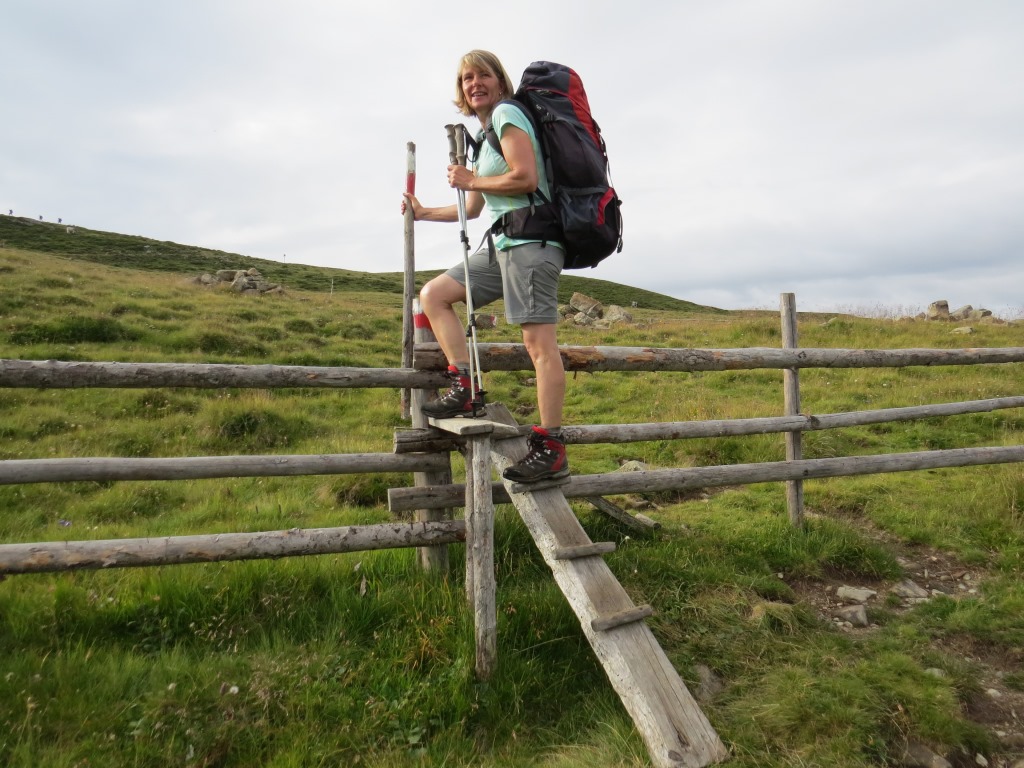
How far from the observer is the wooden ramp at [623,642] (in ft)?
8.28

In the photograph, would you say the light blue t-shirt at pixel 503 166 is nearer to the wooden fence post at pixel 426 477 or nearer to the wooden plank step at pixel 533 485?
the wooden fence post at pixel 426 477

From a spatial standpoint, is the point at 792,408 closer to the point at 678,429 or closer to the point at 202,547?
the point at 678,429

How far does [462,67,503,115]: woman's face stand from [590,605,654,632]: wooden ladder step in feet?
8.75

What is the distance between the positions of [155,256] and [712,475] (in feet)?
Result: 210

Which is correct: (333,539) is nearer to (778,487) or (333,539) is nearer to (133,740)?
(133,740)

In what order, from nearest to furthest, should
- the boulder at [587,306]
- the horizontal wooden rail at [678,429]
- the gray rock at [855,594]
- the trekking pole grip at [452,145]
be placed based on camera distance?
the trekking pole grip at [452,145] → the horizontal wooden rail at [678,429] → the gray rock at [855,594] → the boulder at [587,306]

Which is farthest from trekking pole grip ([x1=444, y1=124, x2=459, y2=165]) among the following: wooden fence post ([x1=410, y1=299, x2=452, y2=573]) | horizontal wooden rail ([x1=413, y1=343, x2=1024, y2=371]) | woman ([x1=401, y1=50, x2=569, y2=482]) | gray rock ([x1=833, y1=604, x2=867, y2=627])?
gray rock ([x1=833, y1=604, x2=867, y2=627])

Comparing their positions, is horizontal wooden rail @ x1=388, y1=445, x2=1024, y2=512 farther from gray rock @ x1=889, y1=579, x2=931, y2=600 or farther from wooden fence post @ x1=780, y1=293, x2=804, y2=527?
gray rock @ x1=889, y1=579, x2=931, y2=600

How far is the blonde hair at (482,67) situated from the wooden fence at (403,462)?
4.83ft

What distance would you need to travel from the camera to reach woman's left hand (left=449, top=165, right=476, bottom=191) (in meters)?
3.40

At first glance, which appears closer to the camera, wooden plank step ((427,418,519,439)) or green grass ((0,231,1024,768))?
green grass ((0,231,1024,768))

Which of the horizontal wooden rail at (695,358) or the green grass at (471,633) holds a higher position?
the horizontal wooden rail at (695,358)

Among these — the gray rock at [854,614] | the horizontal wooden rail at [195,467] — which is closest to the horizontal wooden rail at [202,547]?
the horizontal wooden rail at [195,467]

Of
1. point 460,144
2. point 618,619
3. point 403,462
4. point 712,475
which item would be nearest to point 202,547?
point 403,462
